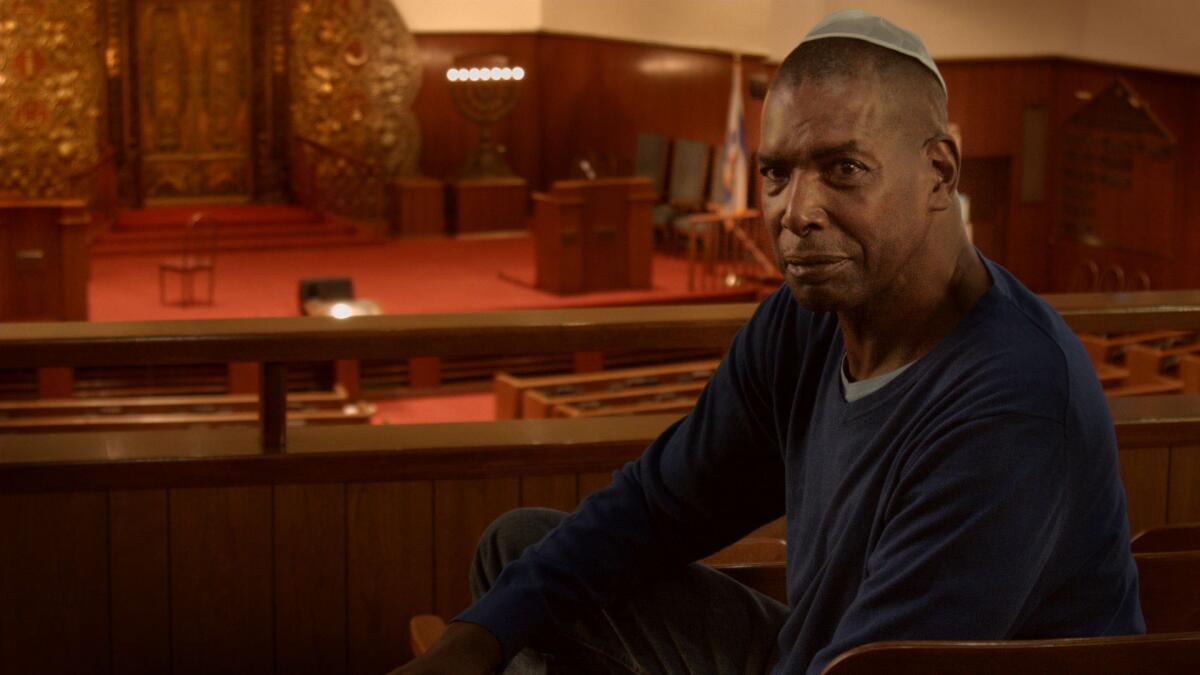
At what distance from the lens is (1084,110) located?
460 inches

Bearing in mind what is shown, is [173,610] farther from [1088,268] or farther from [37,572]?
[1088,268]

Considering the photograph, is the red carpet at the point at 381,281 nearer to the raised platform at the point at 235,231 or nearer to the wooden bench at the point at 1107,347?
the raised platform at the point at 235,231

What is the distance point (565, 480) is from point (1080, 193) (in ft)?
31.3

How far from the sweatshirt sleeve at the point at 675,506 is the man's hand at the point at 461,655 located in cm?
2

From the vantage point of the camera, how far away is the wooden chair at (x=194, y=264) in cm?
1121

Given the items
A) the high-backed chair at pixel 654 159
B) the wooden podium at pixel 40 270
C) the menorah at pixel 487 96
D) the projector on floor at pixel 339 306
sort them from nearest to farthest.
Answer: the projector on floor at pixel 339 306
the wooden podium at pixel 40 270
the high-backed chair at pixel 654 159
the menorah at pixel 487 96

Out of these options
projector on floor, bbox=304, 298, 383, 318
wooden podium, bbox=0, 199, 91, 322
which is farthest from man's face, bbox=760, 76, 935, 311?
wooden podium, bbox=0, 199, 91, 322

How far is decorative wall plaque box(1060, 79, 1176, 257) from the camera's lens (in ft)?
36.1

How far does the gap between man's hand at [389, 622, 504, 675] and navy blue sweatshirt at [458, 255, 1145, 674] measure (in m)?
0.01

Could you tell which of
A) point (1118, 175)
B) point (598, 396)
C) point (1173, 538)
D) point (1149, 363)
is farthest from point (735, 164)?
point (1173, 538)

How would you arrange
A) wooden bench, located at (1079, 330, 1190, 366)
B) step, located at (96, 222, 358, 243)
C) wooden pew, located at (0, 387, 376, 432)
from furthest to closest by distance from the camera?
step, located at (96, 222, 358, 243), wooden bench, located at (1079, 330, 1190, 366), wooden pew, located at (0, 387, 376, 432)

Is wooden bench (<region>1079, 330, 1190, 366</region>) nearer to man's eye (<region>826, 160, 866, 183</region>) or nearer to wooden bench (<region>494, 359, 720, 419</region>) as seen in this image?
wooden bench (<region>494, 359, 720, 419</region>)

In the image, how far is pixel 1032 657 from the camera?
1.39 meters

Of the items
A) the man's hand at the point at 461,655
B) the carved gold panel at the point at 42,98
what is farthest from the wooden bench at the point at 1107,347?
the carved gold panel at the point at 42,98
